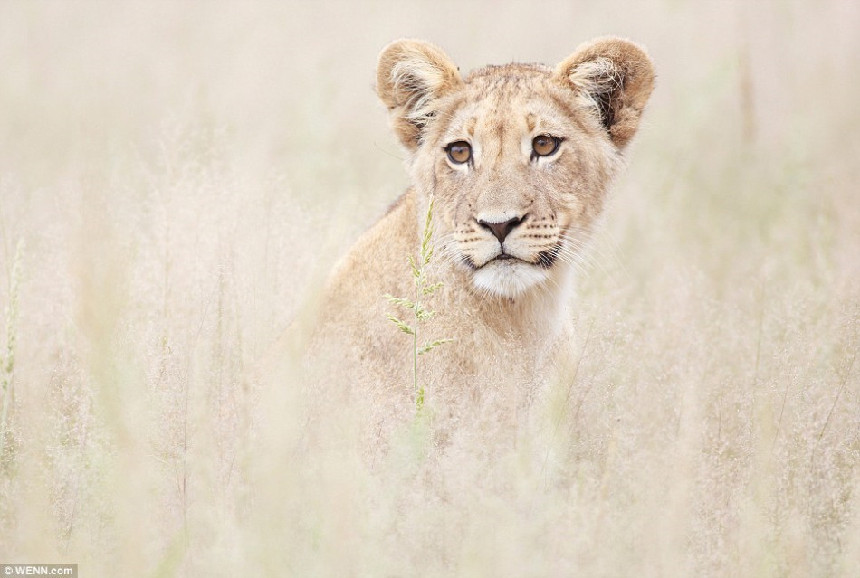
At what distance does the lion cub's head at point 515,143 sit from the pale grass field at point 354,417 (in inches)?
14.5

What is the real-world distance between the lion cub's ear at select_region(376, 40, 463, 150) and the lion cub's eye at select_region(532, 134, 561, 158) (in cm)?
50

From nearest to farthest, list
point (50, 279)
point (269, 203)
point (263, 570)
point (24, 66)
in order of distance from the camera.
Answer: point (263, 570) → point (50, 279) → point (269, 203) → point (24, 66)

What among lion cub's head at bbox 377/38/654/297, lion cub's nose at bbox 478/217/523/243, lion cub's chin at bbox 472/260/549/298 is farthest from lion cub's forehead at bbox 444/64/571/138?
lion cub's chin at bbox 472/260/549/298

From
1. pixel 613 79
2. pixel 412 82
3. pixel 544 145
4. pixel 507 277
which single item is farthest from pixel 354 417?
pixel 613 79

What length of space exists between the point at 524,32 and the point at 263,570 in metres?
9.58

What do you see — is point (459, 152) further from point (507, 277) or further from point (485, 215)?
point (507, 277)

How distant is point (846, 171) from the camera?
813 cm

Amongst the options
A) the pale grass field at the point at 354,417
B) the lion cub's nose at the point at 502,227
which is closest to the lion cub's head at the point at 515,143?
the lion cub's nose at the point at 502,227

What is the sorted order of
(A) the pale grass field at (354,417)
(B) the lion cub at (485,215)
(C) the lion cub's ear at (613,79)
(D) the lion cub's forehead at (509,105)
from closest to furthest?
1. (A) the pale grass field at (354,417)
2. (B) the lion cub at (485,215)
3. (D) the lion cub's forehead at (509,105)
4. (C) the lion cub's ear at (613,79)

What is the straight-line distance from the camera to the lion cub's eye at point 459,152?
4891 mm

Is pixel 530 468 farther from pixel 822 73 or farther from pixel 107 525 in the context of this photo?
pixel 822 73

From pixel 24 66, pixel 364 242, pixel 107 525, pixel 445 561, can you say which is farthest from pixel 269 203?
pixel 24 66

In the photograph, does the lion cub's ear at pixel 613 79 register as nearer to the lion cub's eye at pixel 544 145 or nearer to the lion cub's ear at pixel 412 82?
the lion cub's eye at pixel 544 145

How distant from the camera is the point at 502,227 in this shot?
14.7 ft
